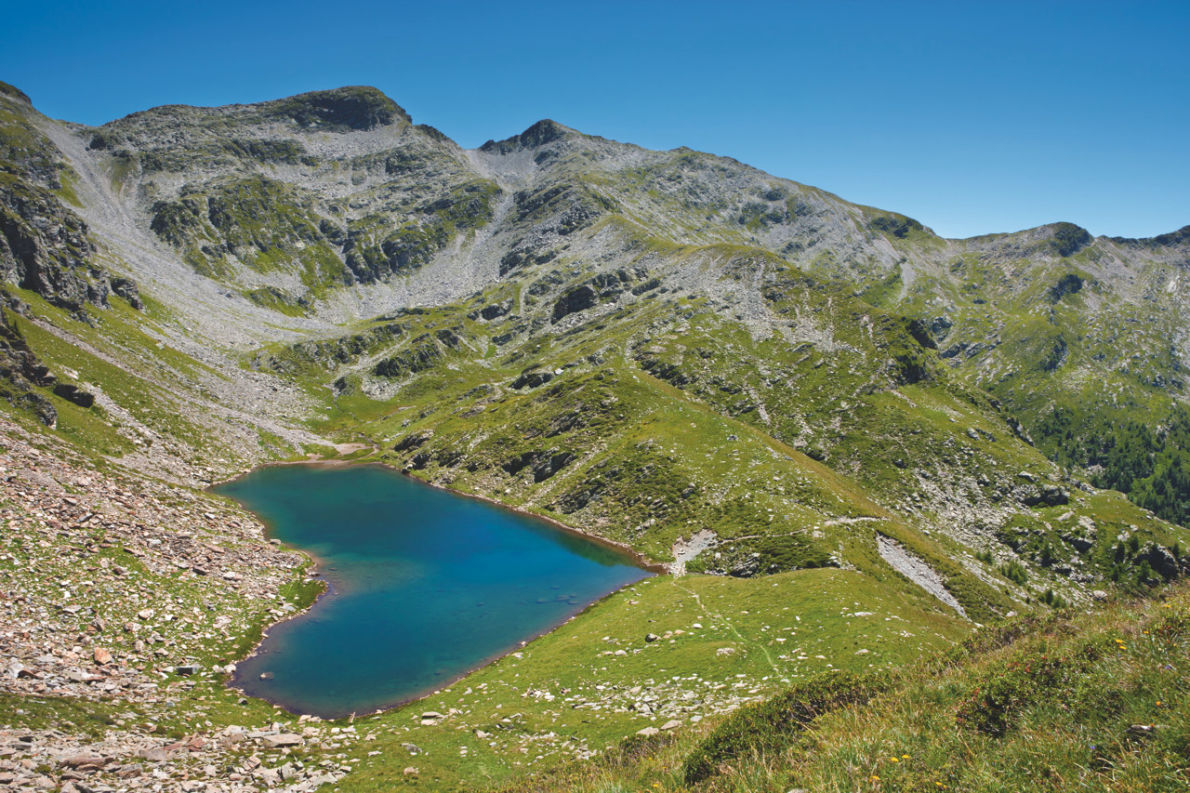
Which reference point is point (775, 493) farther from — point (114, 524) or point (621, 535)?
point (114, 524)

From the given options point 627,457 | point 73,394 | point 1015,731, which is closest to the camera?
point 1015,731

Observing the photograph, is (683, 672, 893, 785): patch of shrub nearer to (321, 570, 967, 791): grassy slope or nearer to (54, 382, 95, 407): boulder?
(321, 570, 967, 791): grassy slope

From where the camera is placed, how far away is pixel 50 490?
32.5 m

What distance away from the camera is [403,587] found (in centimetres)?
4744

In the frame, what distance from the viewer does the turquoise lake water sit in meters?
31.5

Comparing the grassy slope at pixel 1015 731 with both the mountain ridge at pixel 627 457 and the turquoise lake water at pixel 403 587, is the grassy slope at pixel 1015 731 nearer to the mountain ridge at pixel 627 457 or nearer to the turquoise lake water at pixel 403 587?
the mountain ridge at pixel 627 457

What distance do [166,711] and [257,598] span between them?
17.8 meters

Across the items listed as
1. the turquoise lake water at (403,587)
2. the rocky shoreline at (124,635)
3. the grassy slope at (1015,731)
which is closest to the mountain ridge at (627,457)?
the rocky shoreline at (124,635)

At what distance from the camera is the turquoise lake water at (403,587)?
31.5 metres

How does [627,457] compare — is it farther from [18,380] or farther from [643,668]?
[18,380]

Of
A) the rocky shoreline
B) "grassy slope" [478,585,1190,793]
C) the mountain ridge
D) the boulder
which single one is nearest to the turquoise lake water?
the mountain ridge

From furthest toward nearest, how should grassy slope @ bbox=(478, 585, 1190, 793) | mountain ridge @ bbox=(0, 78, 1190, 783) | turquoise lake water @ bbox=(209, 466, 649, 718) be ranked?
turquoise lake water @ bbox=(209, 466, 649, 718)
mountain ridge @ bbox=(0, 78, 1190, 783)
grassy slope @ bbox=(478, 585, 1190, 793)

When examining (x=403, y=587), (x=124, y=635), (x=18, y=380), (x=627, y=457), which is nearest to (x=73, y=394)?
(x=18, y=380)

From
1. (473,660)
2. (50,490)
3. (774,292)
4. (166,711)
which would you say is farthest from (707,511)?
(774,292)
